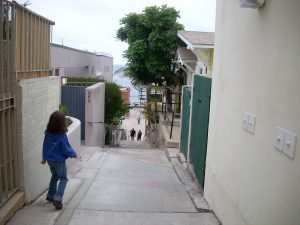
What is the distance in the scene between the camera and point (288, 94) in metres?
2.97

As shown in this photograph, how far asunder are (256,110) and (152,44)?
16.4 m

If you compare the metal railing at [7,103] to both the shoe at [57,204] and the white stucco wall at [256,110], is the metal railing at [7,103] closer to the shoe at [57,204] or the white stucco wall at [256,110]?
the shoe at [57,204]

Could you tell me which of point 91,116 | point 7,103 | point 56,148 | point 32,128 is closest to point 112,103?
point 91,116

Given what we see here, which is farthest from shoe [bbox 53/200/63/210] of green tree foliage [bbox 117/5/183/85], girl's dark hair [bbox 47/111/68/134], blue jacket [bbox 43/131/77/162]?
green tree foliage [bbox 117/5/183/85]

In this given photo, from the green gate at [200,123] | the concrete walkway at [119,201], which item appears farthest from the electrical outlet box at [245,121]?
the green gate at [200,123]

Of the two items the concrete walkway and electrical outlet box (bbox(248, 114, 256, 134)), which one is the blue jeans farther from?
electrical outlet box (bbox(248, 114, 256, 134))

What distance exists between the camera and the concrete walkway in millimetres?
4770

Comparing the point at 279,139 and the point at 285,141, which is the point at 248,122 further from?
the point at 285,141

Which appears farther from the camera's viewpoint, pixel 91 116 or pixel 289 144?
pixel 91 116

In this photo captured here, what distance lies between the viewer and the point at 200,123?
704 cm

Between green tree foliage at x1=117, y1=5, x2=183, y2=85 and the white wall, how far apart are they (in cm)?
1411

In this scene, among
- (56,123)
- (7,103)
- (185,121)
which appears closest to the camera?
(7,103)

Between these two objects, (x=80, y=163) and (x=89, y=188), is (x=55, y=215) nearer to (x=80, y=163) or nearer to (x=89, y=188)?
(x=89, y=188)

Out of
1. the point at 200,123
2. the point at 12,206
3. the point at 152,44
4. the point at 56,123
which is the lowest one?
the point at 12,206
